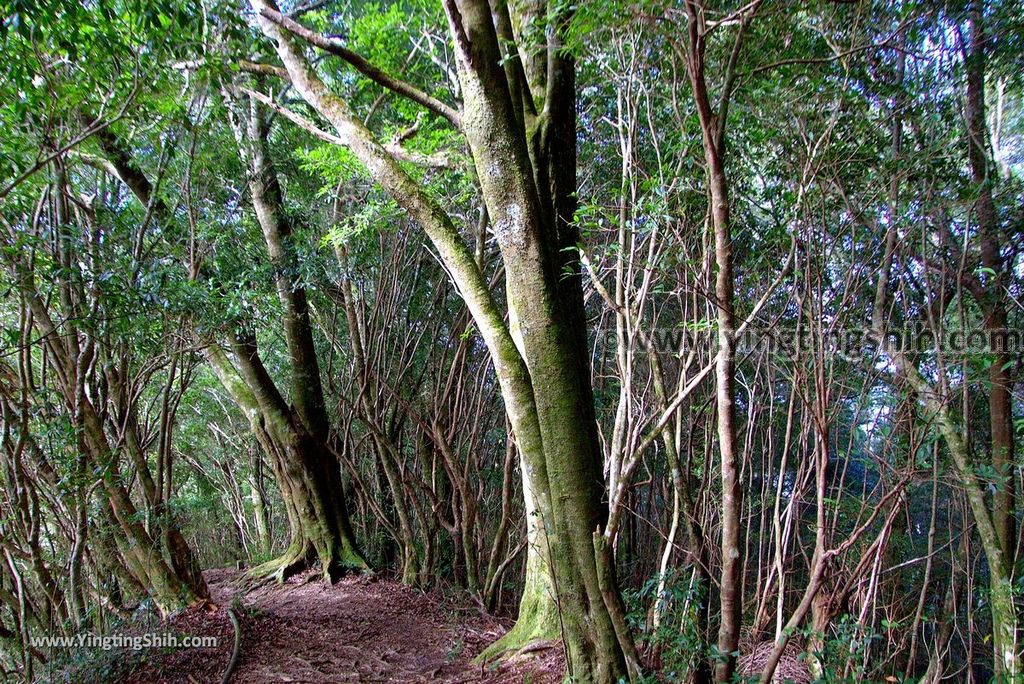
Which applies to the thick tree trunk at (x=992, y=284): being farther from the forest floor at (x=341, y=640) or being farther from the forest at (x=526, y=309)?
the forest floor at (x=341, y=640)

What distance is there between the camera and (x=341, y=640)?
515 centimetres

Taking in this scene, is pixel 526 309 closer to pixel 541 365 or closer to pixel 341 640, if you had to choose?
pixel 541 365

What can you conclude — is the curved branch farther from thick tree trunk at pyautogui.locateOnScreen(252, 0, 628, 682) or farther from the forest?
thick tree trunk at pyautogui.locateOnScreen(252, 0, 628, 682)

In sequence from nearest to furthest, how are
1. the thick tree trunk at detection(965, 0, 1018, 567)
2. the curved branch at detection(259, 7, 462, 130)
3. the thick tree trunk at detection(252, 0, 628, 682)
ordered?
the thick tree trunk at detection(252, 0, 628, 682) → the curved branch at detection(259, 7, 462, 130) → the thick tree trunk at detection(965, 0, 1018, 567)

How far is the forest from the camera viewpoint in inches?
114

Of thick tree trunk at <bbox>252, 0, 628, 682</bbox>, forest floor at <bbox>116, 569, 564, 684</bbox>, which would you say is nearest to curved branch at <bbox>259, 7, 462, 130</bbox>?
thick tree trunk at <bbox>252, 0, 628, 682</bbox>

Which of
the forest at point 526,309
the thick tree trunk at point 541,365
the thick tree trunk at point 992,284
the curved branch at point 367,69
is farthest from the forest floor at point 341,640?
the thick tree trunk at point 992,284

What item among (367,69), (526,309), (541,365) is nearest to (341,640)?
(541,365)

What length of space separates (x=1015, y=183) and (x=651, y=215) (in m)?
3.99

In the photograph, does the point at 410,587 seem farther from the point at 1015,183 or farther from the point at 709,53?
the point at 1015,183

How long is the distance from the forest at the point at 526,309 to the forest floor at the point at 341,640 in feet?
0.12

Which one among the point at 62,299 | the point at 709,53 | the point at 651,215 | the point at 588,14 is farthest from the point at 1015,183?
the point at 62,299

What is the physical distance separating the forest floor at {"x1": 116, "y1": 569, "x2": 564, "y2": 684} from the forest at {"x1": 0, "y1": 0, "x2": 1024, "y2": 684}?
38 millimetres

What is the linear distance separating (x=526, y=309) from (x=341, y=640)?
3.79 meters
